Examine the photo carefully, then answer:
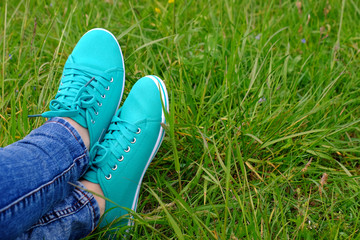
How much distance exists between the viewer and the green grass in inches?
46.7

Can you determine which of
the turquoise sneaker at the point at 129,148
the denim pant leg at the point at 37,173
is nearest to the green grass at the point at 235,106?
the turquoise sneaker at the point at 129,148

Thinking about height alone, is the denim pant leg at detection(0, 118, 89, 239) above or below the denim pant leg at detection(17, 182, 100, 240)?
above

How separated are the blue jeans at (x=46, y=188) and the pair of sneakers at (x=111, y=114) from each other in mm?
96

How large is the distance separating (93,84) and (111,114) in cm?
15

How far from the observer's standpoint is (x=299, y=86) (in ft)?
5.50

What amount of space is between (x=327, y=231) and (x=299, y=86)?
749mm

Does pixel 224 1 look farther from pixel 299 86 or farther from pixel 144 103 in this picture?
pixel 144 103

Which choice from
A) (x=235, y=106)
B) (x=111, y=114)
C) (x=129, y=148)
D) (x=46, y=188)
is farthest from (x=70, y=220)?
(x=235, y=106)

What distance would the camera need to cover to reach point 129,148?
1354 mm

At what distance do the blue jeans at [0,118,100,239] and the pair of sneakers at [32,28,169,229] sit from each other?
10cm

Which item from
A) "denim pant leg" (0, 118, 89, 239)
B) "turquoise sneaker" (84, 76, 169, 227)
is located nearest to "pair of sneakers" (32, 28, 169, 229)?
"turquoise sneaker" (84, 76, 169, 227)

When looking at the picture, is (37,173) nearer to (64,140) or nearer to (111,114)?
(64,140)

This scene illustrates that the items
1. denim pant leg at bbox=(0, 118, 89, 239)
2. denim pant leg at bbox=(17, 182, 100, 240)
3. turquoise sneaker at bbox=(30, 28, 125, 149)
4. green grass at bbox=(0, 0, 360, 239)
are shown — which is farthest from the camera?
turquoise sneaker at bbox=(30, 28, 125, 149)

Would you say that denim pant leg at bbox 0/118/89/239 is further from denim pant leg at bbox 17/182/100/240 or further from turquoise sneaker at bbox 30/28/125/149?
turquoise sneaker at bbox 30/28/125/149
